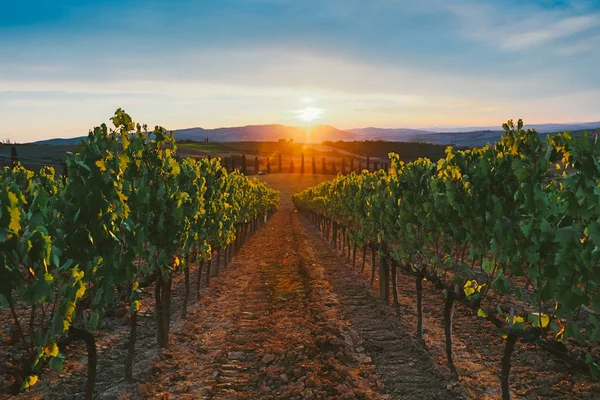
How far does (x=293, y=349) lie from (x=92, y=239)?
5.00m

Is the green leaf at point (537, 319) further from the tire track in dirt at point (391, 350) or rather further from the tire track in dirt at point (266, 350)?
the tire track in dirt at point (266, 350)

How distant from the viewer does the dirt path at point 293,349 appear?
7.75m

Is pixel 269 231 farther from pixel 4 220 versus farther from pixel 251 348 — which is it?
pixel 4 220

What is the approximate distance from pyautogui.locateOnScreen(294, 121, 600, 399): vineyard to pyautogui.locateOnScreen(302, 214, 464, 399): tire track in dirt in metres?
0.51

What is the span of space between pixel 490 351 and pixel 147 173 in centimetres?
828

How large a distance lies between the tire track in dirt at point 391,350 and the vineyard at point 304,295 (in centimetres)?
5

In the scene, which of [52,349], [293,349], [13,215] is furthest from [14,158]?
[13,215]

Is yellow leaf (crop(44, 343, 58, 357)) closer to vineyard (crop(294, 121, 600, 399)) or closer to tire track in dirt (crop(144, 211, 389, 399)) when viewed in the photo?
tire track in dirt (crop(144, 211, 389, 399))

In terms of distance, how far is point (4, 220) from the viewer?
13.3ft

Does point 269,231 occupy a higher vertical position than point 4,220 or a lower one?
lower

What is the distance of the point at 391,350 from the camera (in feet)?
31.3

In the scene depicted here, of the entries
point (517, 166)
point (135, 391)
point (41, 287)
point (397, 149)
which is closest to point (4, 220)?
point (41, 287)

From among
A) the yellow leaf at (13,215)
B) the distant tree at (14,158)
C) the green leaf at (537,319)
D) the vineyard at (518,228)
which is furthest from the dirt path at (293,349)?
A: the distant tree at (14,158)

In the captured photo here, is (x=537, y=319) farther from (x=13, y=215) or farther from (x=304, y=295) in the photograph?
(x=304, y=295)
